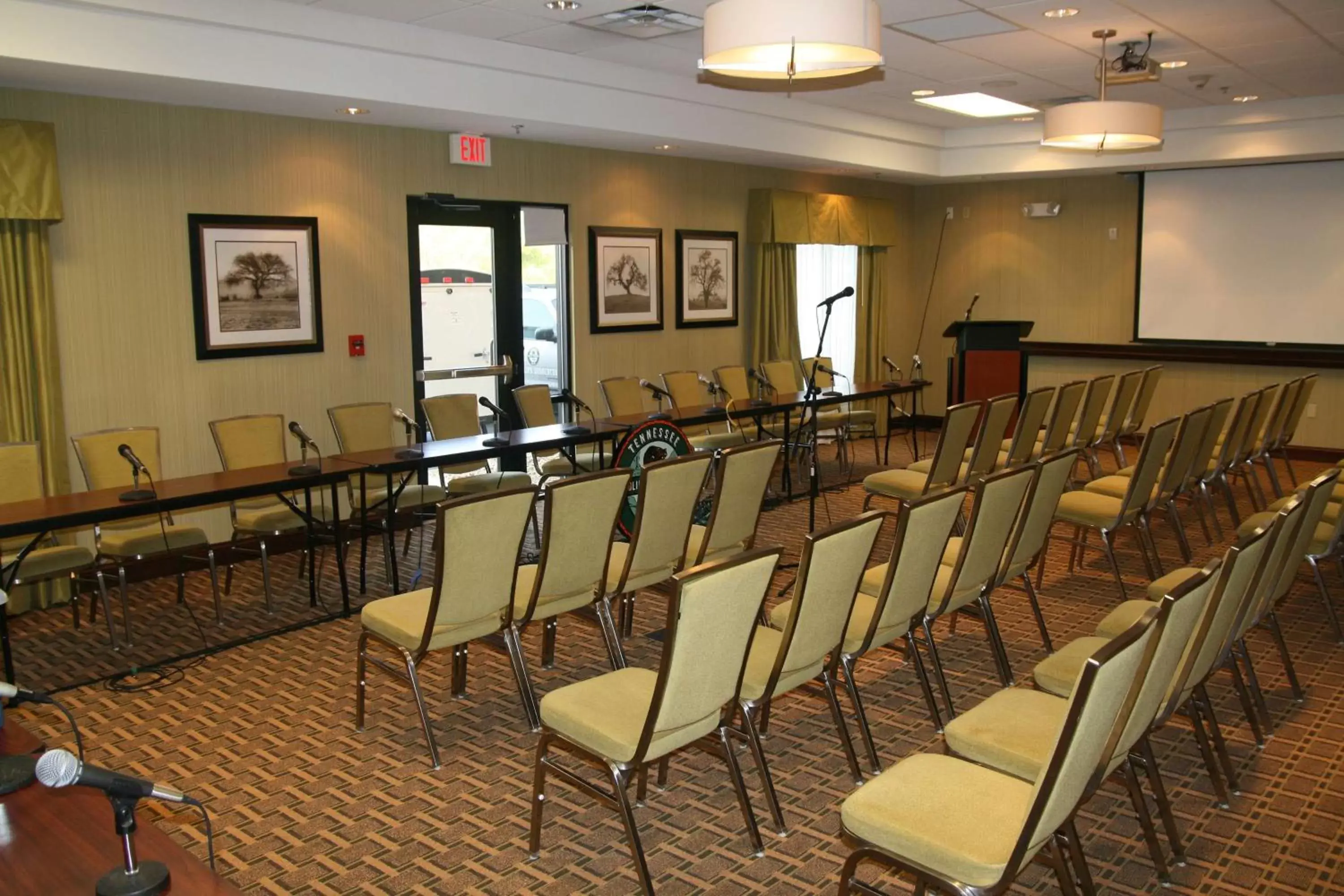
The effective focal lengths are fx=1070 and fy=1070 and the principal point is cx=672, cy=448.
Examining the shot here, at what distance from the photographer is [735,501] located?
4.91 metres

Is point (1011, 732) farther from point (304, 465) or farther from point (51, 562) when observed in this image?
point (51, 562)

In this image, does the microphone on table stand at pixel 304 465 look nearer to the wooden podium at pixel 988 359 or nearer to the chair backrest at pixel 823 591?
the chair backrest at pixel 823 591

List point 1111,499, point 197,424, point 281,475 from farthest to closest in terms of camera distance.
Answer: point 197,424 → point 1111,499 → point 281,475

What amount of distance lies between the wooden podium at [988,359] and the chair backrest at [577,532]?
7.79 m

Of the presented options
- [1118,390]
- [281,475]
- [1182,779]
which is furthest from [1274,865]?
[1118,390]

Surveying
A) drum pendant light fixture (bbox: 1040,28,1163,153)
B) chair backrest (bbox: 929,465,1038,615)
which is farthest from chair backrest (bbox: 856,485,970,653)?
drum pendant light fixture (bbox: 1040,28,1163,153)

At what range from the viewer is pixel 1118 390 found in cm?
830

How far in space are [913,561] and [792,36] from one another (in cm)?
205

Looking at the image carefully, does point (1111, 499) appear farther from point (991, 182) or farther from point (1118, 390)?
point (991, 182)

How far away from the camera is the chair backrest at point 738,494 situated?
15.6ft

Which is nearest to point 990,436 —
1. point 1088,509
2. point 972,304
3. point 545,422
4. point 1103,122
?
point 1088,509

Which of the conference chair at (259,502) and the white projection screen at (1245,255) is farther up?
the white projection screen at (1245,255)

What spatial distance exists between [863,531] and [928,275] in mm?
10667

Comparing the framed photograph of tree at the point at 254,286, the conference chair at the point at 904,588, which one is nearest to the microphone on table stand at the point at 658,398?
the framed photograph of tree at the point at 254,286
